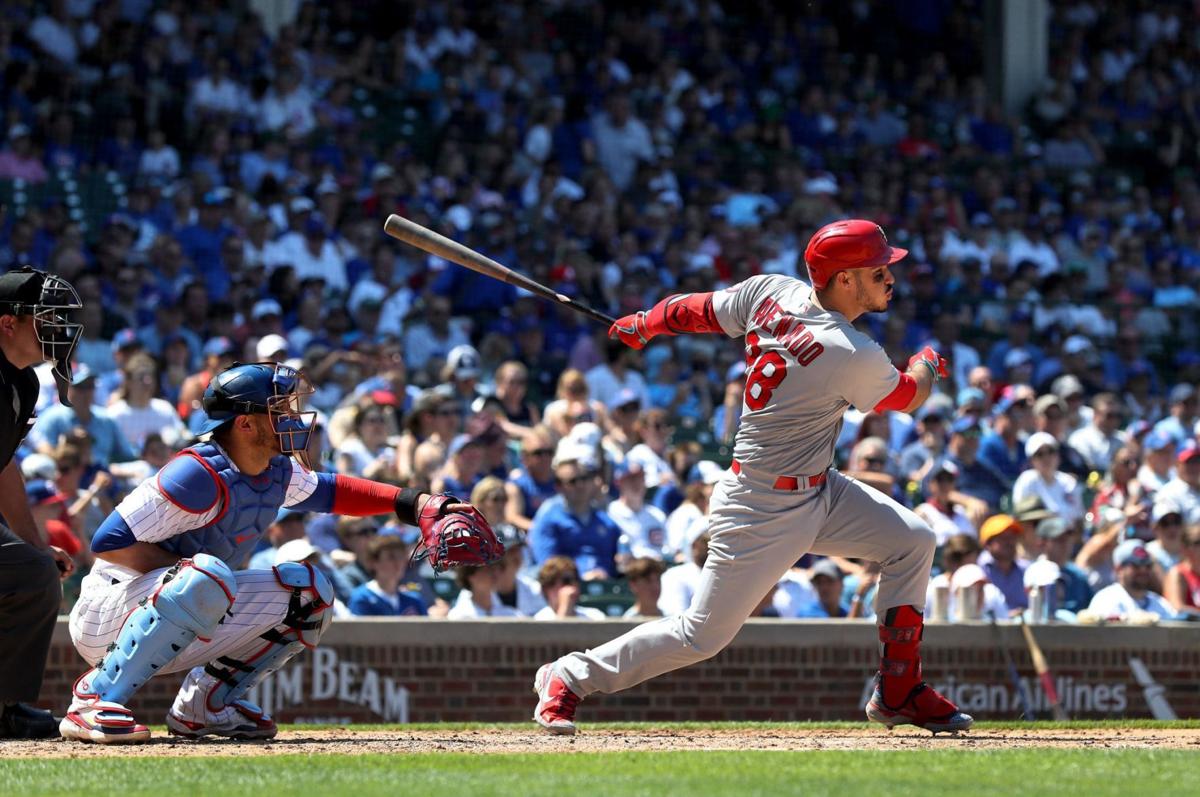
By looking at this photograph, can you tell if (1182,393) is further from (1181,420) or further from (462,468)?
(462,468)

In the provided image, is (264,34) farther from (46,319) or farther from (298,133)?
(46,319)

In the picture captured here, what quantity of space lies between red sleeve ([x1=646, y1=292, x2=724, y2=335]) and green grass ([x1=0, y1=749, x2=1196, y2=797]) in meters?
1.48

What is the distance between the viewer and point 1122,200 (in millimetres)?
19516

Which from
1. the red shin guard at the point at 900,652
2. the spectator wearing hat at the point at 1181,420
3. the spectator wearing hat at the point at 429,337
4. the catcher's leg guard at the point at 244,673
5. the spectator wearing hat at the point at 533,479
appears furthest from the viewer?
the spectator wearing hat at the point at 1181,420

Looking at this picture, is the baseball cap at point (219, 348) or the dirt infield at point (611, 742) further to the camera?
the baseball cap at point (219, 348)

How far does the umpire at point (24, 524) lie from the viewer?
6.17m

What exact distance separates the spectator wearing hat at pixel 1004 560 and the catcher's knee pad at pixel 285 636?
5.29m

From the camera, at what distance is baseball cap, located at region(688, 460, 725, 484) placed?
38.1 feet

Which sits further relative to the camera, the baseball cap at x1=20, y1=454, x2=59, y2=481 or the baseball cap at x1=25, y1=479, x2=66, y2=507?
the baseball cap at x1=20, y1=454, x2=59, y2=481

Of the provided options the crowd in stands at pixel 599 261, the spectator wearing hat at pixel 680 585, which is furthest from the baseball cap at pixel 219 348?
the spectator wearing hat at pixel 680 585

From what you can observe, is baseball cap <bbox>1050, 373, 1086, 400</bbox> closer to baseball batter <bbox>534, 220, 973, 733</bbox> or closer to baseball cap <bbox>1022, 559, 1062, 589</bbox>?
baseball cap <bbox>1022, 559, 1062, 589</bbox>

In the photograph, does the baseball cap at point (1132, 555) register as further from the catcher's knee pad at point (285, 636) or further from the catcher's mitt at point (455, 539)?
the catcher's knee pad at point (285, 636)

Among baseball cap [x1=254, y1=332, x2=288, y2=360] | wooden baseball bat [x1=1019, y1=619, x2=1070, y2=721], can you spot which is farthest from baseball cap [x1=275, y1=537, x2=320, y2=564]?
wooden baseball bat [x1=1019, y1=619, x2=1070, y2=721]

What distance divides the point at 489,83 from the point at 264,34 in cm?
215
